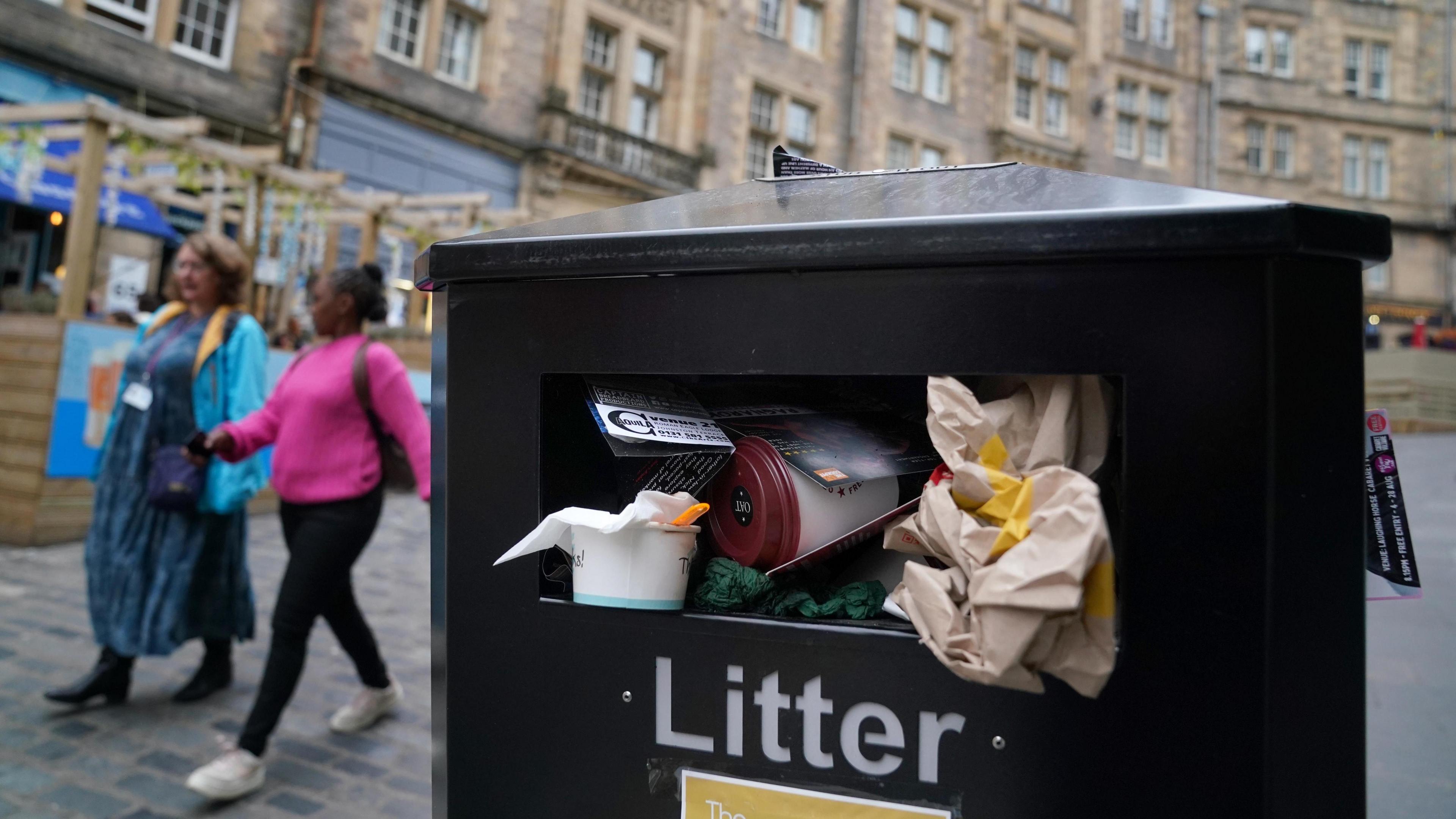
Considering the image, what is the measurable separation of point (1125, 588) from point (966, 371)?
25 cm

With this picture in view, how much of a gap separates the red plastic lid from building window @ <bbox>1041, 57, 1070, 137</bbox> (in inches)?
864

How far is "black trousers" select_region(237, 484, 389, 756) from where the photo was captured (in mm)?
2684

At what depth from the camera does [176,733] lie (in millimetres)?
3061

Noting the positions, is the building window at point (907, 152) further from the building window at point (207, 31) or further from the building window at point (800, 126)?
the building window at point (207, 31)

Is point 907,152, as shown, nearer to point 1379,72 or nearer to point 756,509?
point 1379,72

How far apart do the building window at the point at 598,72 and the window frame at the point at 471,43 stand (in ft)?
6.11

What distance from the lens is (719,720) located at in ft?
3.14

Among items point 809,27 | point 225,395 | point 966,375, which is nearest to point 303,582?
point 225,395

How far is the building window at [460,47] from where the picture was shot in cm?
1303

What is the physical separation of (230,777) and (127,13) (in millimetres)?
10610

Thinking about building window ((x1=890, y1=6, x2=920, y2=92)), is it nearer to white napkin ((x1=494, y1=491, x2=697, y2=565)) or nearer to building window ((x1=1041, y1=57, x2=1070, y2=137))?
building window ((x1=1041, y1=57, x2=1070, y2=137))

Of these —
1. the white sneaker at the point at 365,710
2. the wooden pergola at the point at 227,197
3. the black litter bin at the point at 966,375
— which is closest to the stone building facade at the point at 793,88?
the wooden pergola at the point at 227,197

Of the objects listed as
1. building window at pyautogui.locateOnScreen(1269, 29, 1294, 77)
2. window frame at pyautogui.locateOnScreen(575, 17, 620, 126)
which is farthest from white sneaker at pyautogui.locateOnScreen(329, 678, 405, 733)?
building window at pyautogui.locateOnScreen(1269, 29, 1294, 77)

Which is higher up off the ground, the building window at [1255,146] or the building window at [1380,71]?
the building window at [1380,71]
